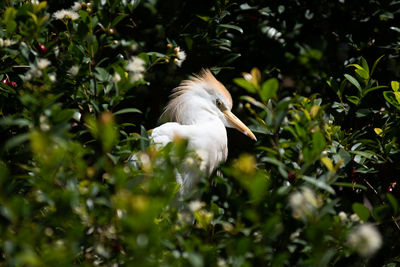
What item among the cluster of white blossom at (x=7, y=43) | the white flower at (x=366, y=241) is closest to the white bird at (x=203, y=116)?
the cluster of white blossom at (x=7, y=43)

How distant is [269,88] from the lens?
93 centimetres

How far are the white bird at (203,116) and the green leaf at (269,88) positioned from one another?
117cm

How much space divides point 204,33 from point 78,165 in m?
1.27

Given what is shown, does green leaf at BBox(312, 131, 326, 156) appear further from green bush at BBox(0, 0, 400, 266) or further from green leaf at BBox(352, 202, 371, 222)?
green leaf at BBox(352, 202, 371, 222)

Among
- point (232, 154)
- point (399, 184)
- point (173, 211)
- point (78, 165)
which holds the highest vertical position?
point (78, 165)

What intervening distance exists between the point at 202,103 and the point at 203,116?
0.29 feet

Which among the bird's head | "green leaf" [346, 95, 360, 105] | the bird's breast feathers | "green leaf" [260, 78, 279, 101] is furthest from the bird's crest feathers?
"green leaf" [260, 78, 279, 101]

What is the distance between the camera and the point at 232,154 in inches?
115

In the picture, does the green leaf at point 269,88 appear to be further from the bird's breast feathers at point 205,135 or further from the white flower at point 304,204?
the bird's breast feathers at point 205,135

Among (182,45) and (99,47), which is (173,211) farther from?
(182,45)

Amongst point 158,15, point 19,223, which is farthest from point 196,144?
point 19,223

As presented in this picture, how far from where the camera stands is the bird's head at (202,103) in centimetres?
229

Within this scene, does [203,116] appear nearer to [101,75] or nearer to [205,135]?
[205,135]

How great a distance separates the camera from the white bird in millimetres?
2154
